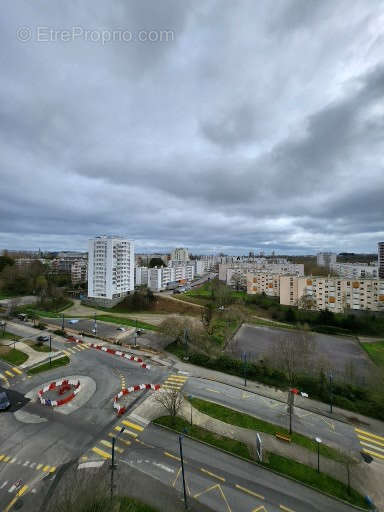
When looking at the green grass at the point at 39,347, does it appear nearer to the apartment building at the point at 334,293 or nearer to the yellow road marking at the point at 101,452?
the yellow road marking at the point at 101,452

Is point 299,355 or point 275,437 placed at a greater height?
point 299,355

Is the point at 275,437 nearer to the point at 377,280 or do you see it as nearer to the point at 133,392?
the point at 133,392

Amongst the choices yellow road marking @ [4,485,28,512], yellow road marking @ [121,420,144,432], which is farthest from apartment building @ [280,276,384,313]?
yellow road marking @ [4,485,28,512]

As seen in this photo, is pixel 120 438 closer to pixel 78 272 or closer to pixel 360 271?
pixel 78 272

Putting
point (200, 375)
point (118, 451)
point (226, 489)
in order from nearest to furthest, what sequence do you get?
point (226, 489) < point (118, 451) < point (200, 375)

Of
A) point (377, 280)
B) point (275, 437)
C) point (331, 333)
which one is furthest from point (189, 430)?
point (377, 280)

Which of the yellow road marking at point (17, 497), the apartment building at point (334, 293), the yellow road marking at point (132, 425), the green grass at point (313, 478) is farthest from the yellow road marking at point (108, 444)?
the apartment building at point (334, 293)
